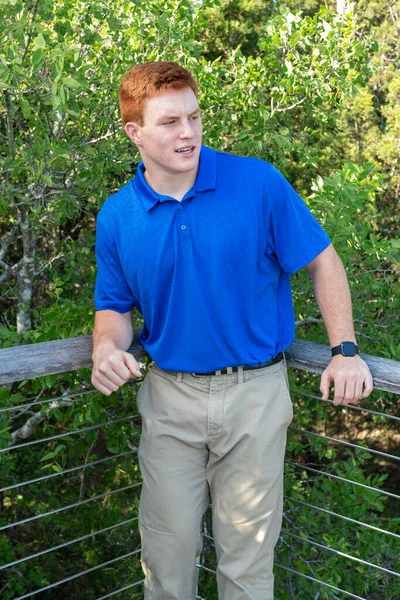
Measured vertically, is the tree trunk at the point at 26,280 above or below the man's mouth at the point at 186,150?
below

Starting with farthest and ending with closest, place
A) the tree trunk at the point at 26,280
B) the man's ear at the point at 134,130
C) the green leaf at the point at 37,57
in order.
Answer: the tree trunk at the point at 26,280 < the green leaf at the point at 37,57 < the man's ear at the point at 134,130

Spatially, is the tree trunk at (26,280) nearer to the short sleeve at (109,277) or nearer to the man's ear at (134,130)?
the short sleeve at (109,277)

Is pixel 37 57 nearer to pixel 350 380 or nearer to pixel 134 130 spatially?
pixel 134 130

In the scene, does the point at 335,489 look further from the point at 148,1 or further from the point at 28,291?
the point at 148,1

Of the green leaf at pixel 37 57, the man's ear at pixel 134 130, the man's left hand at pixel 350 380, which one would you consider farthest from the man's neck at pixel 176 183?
the green leaf at pixel 37 57

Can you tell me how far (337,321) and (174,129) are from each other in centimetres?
68

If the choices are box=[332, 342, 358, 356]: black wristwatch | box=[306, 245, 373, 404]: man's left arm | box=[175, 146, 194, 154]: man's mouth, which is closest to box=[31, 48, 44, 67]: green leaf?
box=[175, 146, 194, 154]: man's mouth

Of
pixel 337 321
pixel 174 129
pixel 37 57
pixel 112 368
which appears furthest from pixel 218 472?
pixel 37 57

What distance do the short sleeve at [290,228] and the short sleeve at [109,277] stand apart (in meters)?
0.48

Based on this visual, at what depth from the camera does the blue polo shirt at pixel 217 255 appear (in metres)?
2.19

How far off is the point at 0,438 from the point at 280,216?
1537mm

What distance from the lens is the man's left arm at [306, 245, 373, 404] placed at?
2.17 meters

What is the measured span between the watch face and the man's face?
0.63 metres

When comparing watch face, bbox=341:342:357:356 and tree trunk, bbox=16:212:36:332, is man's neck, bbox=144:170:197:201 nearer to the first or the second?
watch face, bbox=341:342:357:356
